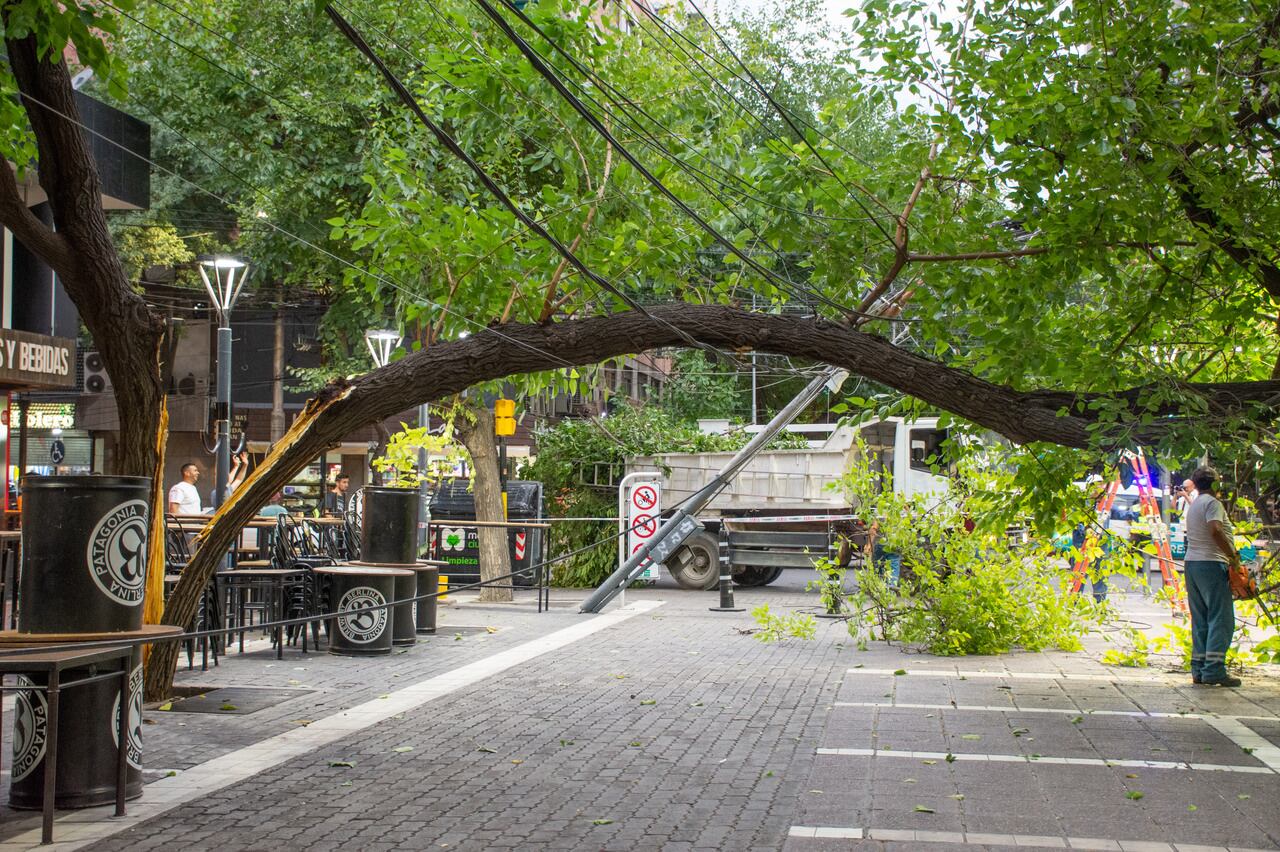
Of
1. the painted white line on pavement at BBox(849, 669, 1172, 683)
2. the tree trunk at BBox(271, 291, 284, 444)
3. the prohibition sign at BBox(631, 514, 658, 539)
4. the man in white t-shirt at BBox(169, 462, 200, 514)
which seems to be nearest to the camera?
the painted white line on pavement at BBox(849, 669, 1172, 683)

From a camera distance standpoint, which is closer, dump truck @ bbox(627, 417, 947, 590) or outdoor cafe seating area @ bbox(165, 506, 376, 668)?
outdoor cafe seating area @ bbox(165, 506, 376, 668)

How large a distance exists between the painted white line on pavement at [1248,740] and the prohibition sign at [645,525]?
986 cm

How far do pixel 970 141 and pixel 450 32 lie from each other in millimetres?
5017

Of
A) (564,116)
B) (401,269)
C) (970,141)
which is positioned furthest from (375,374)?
(970,141)

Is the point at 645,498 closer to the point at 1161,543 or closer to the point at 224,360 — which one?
the point at 224,360

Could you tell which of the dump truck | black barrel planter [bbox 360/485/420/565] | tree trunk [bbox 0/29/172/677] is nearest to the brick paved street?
black barrel planter [bbox 360/485/420/565]

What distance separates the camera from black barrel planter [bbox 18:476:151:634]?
250 inches

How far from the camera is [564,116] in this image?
423 inches

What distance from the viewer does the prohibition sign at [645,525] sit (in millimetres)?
18062

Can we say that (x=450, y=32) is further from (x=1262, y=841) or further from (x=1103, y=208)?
(x=1262, y=841)

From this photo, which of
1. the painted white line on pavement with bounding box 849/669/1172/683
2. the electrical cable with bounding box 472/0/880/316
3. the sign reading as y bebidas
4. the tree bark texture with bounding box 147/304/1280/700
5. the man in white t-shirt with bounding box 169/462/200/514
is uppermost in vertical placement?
the electrical cable with bounding box 472/0/880/316

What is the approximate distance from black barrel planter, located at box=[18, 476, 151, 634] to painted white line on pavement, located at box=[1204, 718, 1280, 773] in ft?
21.3

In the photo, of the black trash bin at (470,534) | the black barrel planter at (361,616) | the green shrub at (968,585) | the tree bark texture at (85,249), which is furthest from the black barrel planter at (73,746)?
the black trash bin at (470,534)

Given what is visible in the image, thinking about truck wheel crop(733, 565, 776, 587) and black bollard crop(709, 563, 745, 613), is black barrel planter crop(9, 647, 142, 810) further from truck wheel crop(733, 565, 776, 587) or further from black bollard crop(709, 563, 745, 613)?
truck wheel crop(733, 565, 776, 587)
